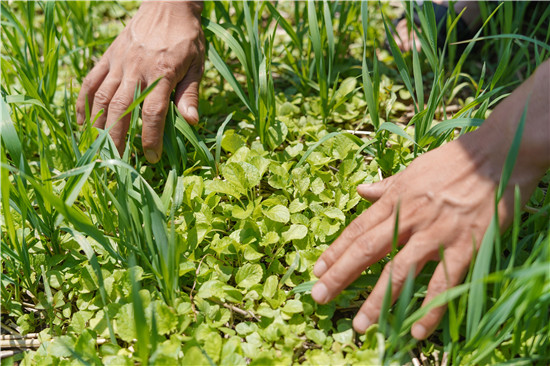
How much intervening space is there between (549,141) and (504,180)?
0.51 feet

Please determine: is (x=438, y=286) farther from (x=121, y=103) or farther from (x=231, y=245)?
(x=121, y=103)

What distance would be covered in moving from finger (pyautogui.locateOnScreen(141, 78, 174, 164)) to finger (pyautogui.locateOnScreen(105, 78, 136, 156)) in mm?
64

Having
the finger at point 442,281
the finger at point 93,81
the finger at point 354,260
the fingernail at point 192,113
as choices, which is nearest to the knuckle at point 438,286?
the finger at point 442,281

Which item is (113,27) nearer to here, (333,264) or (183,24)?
(183,24)

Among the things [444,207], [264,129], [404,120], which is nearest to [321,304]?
[444,207]

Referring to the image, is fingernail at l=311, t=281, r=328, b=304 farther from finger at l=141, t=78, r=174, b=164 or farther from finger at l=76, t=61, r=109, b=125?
finger at l=76, t=61, r=109, b=125

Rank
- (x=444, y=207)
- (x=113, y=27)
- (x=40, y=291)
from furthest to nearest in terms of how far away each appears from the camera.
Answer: (x=113, y=27) < (x=40, y=291) < (x=444, y=207)

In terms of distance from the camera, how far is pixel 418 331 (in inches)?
43.5

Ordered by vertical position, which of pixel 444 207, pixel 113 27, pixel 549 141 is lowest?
pixel 444 207

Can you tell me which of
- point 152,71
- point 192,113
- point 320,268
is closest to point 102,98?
point 152,71

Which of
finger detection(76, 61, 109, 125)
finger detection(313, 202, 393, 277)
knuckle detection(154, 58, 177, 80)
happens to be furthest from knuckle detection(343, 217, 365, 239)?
finger detection(76, 61, 109, 125)

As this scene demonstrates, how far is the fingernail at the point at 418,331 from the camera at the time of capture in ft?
3.62

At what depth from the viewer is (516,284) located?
3.22 feet

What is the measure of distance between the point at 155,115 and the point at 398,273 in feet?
2.81
